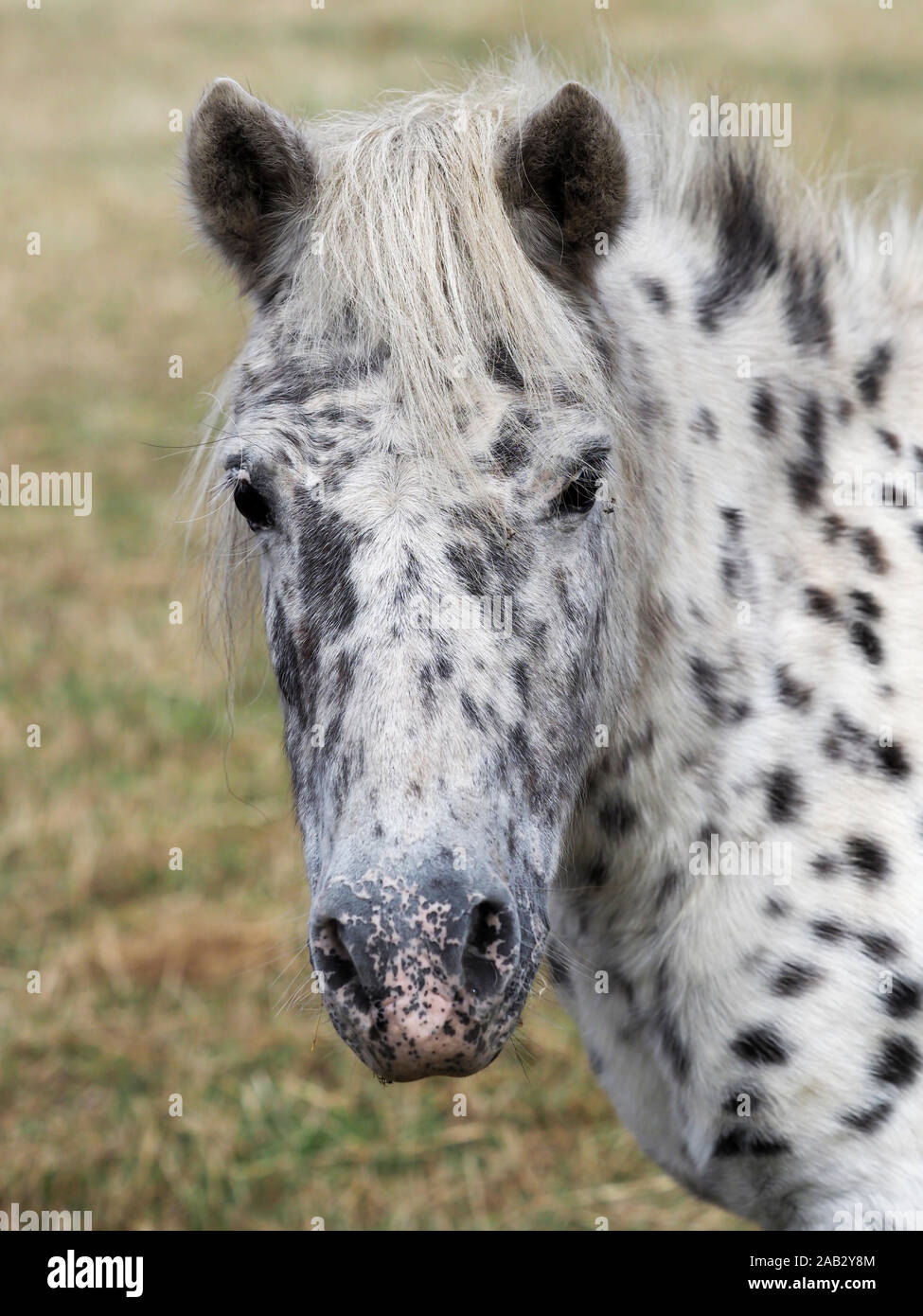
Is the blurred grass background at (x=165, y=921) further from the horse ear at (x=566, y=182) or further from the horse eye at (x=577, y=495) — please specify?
the horse eye at (x=577, y=495)

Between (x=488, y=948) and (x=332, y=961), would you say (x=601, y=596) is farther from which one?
(x=332, y=961)

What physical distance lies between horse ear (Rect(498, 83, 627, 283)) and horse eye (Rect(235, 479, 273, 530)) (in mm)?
689

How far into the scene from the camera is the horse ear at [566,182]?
2.47 meters

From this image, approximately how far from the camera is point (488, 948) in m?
2.16

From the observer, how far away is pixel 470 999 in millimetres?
2117

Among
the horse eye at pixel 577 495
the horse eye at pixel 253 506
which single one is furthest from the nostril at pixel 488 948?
the horse eye at pixel 253 506

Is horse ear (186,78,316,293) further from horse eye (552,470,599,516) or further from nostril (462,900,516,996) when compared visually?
nostril (462,900,516,996)

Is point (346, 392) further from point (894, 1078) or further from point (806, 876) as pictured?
point (894, 1078)

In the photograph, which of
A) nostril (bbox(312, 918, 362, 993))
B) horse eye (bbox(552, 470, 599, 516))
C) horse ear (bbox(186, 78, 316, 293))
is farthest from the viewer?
horse ear (bbox(186, 78, 316, 293))

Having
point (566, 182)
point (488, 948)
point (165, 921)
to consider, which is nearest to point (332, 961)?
point (488, 948)

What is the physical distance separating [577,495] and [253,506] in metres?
0.60

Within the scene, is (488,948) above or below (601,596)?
below

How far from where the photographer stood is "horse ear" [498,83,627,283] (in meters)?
2.47

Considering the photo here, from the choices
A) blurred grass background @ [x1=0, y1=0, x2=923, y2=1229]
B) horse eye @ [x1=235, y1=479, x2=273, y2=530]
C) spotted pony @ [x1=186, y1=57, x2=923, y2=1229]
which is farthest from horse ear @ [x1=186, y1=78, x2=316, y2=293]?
horse eye @ [x1=235, y1=479, x2=273, y2=530]
